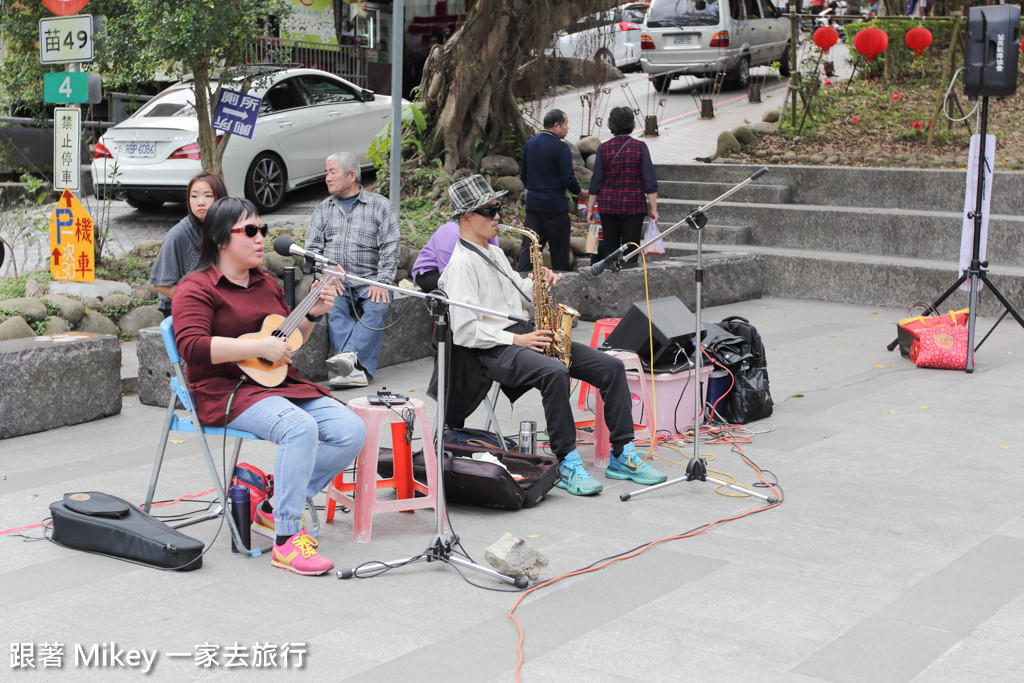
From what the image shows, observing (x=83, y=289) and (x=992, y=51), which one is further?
(x=83, y=289)

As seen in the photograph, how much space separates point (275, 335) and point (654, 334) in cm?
267

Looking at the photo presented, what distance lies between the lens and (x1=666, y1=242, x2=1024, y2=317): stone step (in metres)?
10.8

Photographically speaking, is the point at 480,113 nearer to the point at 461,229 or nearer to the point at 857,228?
the point at 857,228

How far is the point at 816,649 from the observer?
3707 mm

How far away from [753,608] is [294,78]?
10.7 metres

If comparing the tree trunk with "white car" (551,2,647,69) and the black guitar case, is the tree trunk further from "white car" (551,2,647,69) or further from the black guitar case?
the black guitar case

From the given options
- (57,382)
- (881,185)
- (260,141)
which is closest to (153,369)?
(57,382)

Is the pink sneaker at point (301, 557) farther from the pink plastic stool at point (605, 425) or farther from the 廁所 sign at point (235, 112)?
the 廁所 sign at point (235, 112)

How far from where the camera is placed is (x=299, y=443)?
4.36 meters

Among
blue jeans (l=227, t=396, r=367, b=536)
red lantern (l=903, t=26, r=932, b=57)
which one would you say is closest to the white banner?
blue jeans (l=227, t=396, r=367, b=536)

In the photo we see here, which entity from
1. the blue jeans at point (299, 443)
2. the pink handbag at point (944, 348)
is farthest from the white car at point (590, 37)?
the blue jeans at point (299, 443)

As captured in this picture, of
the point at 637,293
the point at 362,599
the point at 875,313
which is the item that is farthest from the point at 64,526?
the point at 875,313

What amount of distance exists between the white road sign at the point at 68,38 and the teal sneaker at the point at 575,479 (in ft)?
16.7

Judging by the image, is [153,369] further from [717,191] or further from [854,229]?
[717,191]
